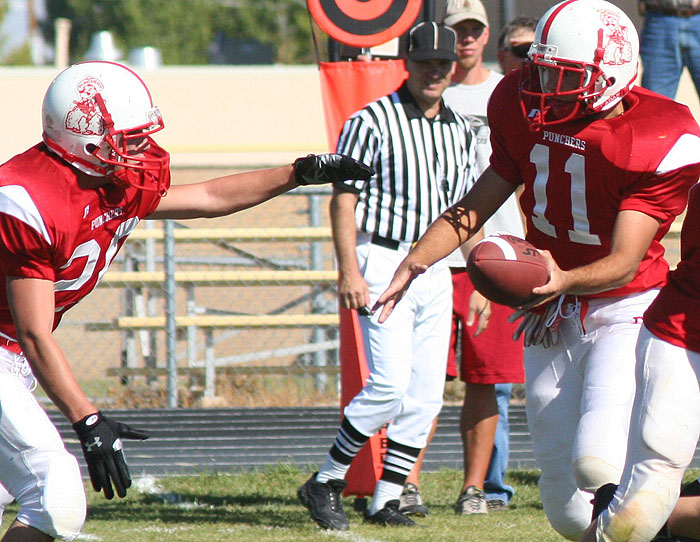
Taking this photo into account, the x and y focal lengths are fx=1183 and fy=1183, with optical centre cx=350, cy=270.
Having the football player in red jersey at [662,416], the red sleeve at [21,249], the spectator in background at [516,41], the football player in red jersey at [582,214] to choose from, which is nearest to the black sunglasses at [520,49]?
the spectator in background at [516,41]

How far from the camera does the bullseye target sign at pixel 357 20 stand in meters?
5.04

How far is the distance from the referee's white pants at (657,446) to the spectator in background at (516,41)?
2400 mm

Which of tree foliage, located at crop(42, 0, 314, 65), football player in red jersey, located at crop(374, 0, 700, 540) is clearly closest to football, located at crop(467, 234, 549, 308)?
football player in red jersey, located at crop(374, 0, 700, 540)

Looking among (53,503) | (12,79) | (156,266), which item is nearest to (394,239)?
Result: (53,503)

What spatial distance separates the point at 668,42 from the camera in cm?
598

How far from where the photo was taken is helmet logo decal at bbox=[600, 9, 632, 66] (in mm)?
3289

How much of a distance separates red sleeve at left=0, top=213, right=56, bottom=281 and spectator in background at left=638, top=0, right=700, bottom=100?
380 cm

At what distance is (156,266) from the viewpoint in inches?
336

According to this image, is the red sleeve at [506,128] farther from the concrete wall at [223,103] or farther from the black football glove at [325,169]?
the concrete wall at [223,103]

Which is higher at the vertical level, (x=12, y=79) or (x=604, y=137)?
(x=604, y=137)

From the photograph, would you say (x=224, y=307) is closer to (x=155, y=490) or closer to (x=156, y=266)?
(x=156, y=266)

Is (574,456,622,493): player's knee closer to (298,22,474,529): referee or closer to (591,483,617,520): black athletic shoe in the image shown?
(591,483,617,520): black athletic shoe

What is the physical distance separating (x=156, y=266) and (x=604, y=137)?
18.6ft

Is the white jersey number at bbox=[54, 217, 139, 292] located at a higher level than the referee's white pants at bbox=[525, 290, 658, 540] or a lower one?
higher
